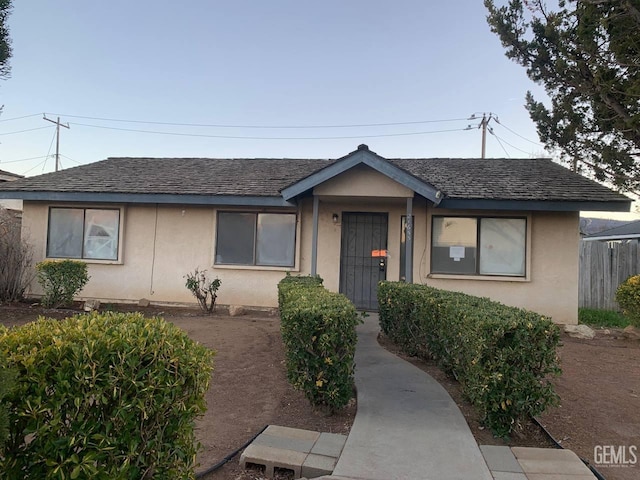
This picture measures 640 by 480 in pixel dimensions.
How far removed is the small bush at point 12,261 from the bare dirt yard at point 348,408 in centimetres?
583

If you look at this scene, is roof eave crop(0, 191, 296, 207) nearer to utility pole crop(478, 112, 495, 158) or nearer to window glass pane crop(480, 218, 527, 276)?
window glass pane crop(480, 218, 527, 276)

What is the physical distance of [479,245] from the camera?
32.1 ft

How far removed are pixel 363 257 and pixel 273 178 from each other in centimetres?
337

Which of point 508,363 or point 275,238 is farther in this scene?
point 275,238

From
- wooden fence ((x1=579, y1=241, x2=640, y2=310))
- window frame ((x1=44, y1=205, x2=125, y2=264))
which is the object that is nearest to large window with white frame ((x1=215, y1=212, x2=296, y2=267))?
window frame ((x1=44, y1=205, x2=125, y2=264))

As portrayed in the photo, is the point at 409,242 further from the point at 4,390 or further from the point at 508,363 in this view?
the point at 4,390

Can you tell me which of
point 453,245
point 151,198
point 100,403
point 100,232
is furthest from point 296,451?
point 100,232

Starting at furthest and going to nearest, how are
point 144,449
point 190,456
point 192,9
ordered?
point 192,9
point 190,456
point 144,449

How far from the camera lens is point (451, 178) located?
35.2 ft

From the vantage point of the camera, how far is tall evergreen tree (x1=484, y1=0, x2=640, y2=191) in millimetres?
8812

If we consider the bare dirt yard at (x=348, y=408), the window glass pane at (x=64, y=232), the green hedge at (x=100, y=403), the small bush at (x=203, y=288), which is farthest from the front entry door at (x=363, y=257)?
the green hedge at (x=100, y=403)

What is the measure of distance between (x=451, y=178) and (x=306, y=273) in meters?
4.59

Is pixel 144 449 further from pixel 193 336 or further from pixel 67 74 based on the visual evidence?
pixel 67 74

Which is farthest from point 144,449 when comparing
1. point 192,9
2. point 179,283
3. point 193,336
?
point 192,9
